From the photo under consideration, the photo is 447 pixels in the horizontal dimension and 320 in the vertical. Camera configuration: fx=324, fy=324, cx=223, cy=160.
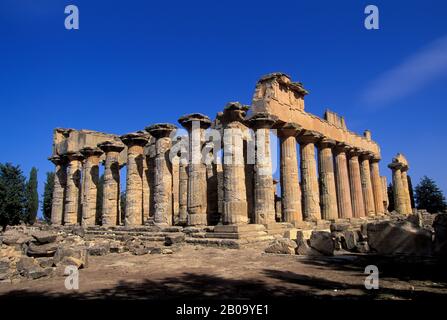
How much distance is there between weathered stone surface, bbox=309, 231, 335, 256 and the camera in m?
10.6

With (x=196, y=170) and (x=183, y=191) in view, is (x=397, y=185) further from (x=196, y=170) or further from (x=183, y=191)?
(x=196, y=170)

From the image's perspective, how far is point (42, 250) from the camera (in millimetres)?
10312

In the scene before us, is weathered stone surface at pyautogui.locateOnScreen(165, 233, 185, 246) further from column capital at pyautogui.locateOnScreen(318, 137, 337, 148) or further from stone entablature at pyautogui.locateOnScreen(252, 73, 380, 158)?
column capital at pyautogui.locateOnScreen(318, 137, 337, 148)

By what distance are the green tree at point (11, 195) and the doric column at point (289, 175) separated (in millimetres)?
29386

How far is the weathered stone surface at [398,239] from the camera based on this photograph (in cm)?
900

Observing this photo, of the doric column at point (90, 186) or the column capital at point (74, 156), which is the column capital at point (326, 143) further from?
the column capital at point (74, 156)

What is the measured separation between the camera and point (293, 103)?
20359mm

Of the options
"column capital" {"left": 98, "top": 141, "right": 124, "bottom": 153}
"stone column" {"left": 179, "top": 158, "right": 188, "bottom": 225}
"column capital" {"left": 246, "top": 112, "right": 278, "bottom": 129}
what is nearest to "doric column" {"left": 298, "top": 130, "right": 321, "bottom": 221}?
"column capital" {"left": 246, "top": 112, "right": 278, "bottom": 129}

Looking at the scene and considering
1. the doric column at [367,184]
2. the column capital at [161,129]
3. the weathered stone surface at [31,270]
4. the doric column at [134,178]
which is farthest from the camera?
the doric column at [367,184]

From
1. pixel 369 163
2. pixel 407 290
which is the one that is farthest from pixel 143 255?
pixel 369 163

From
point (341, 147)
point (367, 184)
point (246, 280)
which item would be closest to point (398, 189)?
point (367, 184)

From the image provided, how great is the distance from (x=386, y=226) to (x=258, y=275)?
4.58 meters

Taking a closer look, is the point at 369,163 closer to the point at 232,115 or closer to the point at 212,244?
the point at 232,115

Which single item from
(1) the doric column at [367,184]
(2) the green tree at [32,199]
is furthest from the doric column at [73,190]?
(1) the doric column at [367,184]
